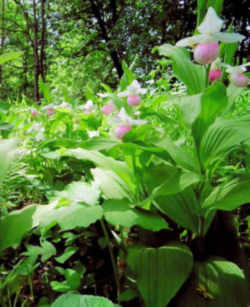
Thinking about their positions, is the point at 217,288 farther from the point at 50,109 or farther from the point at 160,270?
the point at 50,109

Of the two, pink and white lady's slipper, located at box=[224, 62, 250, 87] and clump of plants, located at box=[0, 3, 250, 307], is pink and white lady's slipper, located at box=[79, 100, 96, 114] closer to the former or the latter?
clump of plants, located at box=[0, 3, 250, 307]

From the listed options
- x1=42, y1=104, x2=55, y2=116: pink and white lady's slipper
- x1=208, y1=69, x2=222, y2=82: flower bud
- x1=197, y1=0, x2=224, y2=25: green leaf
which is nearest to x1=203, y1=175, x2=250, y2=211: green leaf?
x1=208, y1=69, x2=222, y2=82: flower bud

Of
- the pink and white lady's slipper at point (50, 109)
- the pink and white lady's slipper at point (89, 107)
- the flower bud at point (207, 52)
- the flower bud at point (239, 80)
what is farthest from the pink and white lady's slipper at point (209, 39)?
the pink and white lady's slipper at point (50, 109)

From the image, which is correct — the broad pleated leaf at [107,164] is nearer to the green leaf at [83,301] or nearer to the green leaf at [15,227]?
the green leaf at [15,227]

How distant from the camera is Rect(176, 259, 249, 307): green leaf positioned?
576 mm

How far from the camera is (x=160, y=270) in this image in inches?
23.6

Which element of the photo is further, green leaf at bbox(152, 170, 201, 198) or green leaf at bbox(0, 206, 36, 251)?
green leaf at bbox(152, 170, 201, 198)

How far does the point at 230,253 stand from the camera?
2.37 ft

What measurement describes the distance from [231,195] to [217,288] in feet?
0.75

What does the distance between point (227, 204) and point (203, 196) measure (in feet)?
0.46

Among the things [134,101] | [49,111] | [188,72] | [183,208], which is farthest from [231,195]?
[49,111]

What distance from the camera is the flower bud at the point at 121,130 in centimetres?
85

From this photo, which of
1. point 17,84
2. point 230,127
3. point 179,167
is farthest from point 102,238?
point 17,84

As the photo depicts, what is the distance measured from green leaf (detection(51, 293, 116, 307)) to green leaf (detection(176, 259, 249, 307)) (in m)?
0.36
